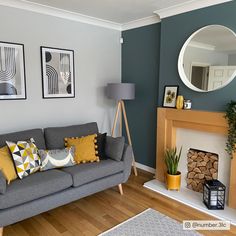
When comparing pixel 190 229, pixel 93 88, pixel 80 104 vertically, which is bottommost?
pixel 190 229

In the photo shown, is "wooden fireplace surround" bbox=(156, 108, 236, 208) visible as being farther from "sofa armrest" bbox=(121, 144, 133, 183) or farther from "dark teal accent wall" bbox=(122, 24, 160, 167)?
"sofa armrest" bbox=(121, 144, 133, 183)

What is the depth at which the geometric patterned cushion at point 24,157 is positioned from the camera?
88.9 inches

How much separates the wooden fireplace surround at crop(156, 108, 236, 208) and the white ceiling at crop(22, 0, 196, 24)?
4.59 feet

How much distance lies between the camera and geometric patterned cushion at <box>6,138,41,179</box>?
2258 mm

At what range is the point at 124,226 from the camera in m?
2.26

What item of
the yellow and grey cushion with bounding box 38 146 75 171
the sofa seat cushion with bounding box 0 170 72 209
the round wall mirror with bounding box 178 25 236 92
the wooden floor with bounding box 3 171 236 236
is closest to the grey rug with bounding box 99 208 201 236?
the wooden floor with bounding box 3 171 236 236

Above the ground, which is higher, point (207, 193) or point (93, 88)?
point (93, 88)

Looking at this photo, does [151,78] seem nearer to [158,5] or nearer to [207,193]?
[158,5]

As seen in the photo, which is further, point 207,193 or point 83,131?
point 83,131

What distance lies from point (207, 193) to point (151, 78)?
1.88 m

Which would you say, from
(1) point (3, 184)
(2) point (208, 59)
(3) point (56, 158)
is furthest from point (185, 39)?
(1) point (3, 184)

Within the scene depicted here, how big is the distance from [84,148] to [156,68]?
1692 mm

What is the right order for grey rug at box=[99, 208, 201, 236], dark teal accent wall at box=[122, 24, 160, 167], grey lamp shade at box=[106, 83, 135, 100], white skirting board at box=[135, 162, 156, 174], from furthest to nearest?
white skirting board at box=[135, 162, 156, 174] < dark teal accent wall at box=[122, 24, 160, 167] < grey lamp shade at box=[106, 83, 135, 100] < grey rug at box=[99, 208, 201, 236]

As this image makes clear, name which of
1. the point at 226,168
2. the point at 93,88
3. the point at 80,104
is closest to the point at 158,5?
the point at 93,88
